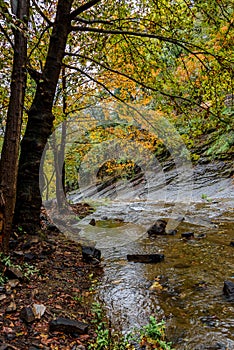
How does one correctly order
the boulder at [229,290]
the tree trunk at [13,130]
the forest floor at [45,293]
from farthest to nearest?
the tree trunk at [13,130] → the boulder at [229,290] → the forest floor at [45,293]

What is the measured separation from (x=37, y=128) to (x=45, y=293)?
9.50 ft

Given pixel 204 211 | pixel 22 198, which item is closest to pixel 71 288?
pixel 22 198

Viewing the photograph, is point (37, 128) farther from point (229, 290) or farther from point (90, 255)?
point (229, 290)

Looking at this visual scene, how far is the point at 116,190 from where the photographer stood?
75.1 feet

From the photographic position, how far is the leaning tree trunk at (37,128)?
4875 mm

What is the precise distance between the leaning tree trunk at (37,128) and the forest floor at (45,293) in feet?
1.84

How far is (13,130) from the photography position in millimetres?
3850

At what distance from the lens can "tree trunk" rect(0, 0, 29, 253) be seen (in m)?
3.75

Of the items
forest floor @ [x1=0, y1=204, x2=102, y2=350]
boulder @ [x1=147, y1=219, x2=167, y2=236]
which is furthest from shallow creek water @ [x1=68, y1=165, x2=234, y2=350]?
forest floor @ [x1=0, y1=204, x2=102, y2=350]

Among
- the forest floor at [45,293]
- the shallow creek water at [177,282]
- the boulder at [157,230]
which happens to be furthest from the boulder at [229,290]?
the boulder at [157,230]

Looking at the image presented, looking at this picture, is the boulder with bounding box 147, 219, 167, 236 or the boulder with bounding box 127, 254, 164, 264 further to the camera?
the boulder with bounding box 147, 219, 167, 236

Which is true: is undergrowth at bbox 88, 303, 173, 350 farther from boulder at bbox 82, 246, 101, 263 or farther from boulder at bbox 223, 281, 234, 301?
boulder at bbox 82, 246, 101, 263

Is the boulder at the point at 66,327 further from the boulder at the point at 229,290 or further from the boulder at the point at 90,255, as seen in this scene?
the boulder at the point at 90,255

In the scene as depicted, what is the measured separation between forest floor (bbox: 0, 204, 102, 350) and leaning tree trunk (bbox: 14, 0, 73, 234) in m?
0.56
